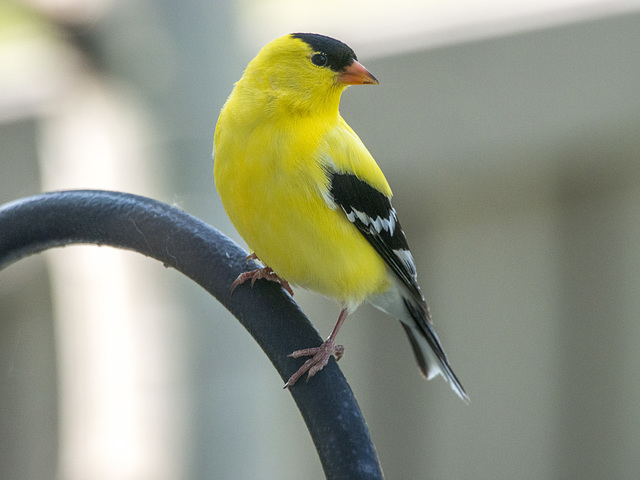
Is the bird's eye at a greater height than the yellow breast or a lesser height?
greater

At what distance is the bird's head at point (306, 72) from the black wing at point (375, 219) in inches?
10.0

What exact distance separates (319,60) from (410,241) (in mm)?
3484

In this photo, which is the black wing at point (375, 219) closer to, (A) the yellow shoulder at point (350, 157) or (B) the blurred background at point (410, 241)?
(A) the yellow shoulder at point (350, 157)

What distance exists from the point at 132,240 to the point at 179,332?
2.46 m

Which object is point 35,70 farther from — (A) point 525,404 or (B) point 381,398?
(A) point 525,404

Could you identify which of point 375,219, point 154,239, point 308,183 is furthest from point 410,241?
point 154,239

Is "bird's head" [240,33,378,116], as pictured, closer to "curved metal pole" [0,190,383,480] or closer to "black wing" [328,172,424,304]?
"black wing" [328,172,424,304]

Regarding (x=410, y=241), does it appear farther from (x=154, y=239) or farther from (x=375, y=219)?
(x=154, y=239)

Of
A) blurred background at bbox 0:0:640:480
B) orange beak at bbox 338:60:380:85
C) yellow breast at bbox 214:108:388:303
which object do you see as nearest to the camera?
yellow breast at bbox 214:108:388:303

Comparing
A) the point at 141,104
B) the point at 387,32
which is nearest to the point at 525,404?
the point at 387,32

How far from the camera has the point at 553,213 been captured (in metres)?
5.70

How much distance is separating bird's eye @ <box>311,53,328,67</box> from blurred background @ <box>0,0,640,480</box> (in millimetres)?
1569

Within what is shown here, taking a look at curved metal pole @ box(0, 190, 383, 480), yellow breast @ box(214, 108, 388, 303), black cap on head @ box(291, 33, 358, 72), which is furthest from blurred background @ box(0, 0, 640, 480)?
curved metal pole @ box(0, 190, 383, 480)

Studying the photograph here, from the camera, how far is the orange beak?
2588 millimetres
